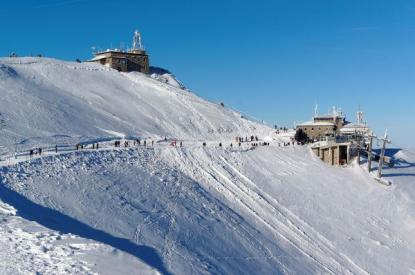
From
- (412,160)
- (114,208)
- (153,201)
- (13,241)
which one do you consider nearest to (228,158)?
(153,201)

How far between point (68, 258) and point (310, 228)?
22.5 meters

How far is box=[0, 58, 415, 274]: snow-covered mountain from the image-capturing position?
24359 mm

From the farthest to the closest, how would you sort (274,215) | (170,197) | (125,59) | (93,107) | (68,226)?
(125,59) → (93,107) → (274,215) → (170,197) → (68,226)

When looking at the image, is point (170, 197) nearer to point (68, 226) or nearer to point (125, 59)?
point (68, 226)

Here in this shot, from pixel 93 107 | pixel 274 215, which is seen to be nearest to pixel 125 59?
pixel 93 107

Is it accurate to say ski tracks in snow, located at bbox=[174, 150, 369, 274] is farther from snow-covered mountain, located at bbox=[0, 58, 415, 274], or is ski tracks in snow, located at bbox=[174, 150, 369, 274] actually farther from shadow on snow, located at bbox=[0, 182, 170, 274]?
shadow on snow, located at bbox=[0, 182, 170, 274]

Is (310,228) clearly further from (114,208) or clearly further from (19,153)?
(19,153)

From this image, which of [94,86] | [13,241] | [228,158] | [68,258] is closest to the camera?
[68,258]

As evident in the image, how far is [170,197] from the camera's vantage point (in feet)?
116

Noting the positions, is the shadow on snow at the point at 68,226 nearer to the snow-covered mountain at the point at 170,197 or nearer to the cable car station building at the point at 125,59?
the snow-covered mountain at the point at 170,197

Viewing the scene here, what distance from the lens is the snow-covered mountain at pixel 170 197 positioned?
2436cm

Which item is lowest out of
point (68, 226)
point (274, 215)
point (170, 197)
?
point (274, 215)

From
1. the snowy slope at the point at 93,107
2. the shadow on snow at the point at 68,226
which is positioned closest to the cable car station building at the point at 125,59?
the snowy slope at the point at 93,107

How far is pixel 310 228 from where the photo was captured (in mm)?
37812
